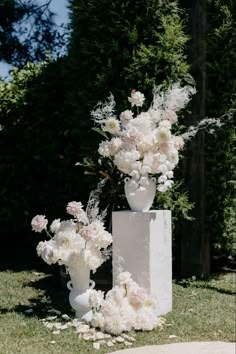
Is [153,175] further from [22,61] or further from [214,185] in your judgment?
[22,61]

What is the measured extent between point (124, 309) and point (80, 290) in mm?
397

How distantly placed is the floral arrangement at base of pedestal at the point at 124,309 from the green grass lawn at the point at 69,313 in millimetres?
92

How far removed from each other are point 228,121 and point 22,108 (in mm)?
2411

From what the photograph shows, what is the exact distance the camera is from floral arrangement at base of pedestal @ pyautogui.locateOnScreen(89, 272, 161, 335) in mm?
3436

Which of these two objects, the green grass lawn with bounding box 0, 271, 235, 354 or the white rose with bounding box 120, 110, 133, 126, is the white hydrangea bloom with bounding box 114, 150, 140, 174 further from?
the green grass lawn with bounding box 0, 271, 235, 354

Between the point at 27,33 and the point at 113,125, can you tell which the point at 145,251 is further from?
the point at 27,33

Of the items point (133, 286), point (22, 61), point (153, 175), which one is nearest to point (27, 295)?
point (133, 286)

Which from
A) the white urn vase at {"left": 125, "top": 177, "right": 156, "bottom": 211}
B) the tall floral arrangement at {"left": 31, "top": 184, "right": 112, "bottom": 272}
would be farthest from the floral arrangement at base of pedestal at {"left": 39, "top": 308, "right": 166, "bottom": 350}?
the white urn vase at {"left": 125, "top": 177, "right": 156, "bottom": 211}

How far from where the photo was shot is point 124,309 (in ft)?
11.5

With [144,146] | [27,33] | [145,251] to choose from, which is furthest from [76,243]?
[27,33]

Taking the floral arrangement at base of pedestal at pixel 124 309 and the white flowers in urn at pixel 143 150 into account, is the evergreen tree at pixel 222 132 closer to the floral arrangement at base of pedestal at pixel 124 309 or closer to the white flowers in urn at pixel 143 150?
the white flowers in urn at pixel 143 150

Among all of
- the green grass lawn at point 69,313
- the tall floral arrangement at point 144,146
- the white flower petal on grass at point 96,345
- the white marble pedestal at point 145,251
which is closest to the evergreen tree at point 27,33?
the green grass lawn at point 69,313

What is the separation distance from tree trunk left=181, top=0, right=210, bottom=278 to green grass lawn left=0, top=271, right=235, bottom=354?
24 cm

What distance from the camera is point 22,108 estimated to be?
19.5 feet
